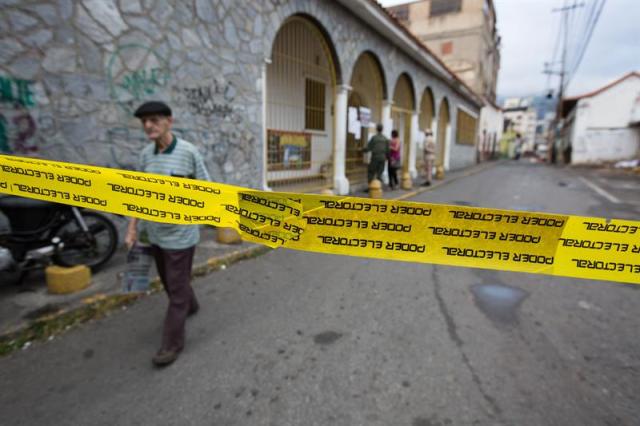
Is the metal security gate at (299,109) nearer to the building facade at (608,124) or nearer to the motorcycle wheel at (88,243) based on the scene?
the motorcycle wheel at (88,243)

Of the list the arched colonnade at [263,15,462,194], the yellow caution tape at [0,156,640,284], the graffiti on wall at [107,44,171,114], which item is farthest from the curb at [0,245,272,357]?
the arched colonnade at [263,15,462,194]

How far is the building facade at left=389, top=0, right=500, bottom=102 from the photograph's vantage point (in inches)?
1105

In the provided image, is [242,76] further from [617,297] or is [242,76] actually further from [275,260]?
[617,297]

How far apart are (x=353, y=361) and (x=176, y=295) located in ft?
4.36

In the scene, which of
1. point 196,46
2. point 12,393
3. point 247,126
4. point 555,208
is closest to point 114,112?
point 196,46

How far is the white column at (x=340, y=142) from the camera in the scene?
845 centimetres

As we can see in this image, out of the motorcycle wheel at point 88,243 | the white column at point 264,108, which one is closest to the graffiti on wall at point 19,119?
the motorcycle wheel at point 88,243

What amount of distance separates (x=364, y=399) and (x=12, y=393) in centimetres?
212

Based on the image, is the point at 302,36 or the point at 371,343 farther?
the point at 302,36

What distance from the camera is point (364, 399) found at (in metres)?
2.01

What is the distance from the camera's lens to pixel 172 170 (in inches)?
97.7

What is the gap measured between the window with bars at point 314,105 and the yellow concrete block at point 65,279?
772 cm

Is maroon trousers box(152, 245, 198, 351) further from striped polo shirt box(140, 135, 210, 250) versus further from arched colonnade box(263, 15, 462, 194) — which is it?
arched colonnade box(263, 15, 462, 194)

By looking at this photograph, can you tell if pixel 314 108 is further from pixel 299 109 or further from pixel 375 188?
pixel 375 188
